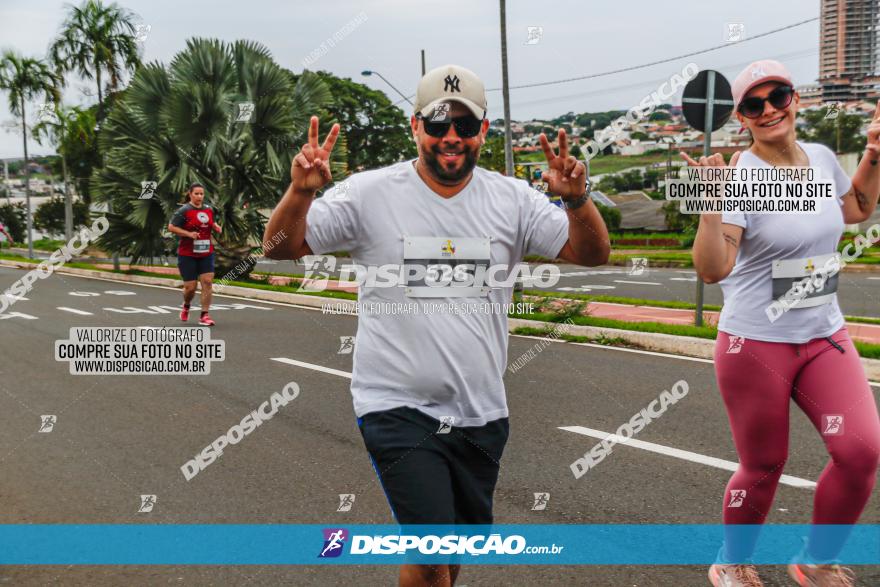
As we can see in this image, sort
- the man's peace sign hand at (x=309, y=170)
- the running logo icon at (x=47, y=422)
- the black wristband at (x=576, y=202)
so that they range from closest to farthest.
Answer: the man's peace sign hand at (x=309, y=170)
the black wristband at (x=576, y=202)
the running logo icon at (x=47, y=422)

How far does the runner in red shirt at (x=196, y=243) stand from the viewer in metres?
12.2

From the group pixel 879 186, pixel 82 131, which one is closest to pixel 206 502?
pixel 879 186

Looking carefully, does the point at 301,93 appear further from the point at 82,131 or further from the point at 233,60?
the point at 82,131

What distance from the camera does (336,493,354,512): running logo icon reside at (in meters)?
4.79

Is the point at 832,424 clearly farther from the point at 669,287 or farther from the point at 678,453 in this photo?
the point at 669,287

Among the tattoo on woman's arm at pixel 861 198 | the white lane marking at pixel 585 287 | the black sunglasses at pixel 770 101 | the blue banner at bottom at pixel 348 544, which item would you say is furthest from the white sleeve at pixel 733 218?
the white lane marking at pixel 585 287

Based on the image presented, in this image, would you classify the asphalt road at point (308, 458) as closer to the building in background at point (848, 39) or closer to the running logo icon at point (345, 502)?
the running logo icon at point (345, 502)

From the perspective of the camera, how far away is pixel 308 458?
229 inches

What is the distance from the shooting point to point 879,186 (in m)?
3.65

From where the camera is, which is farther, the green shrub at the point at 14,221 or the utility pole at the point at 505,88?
the green shrub at the point at 14,221

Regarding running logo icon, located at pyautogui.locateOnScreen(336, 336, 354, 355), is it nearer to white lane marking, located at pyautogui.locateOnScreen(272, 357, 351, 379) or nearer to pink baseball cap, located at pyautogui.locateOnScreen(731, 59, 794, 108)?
white lane marking, located at pyautogui.locateOnScreen(272, 357, 351, 379)

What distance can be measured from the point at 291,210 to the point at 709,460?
382 centimetres

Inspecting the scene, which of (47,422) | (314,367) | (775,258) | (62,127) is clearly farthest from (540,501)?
(62,127)

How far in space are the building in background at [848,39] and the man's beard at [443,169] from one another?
16.1 meters
